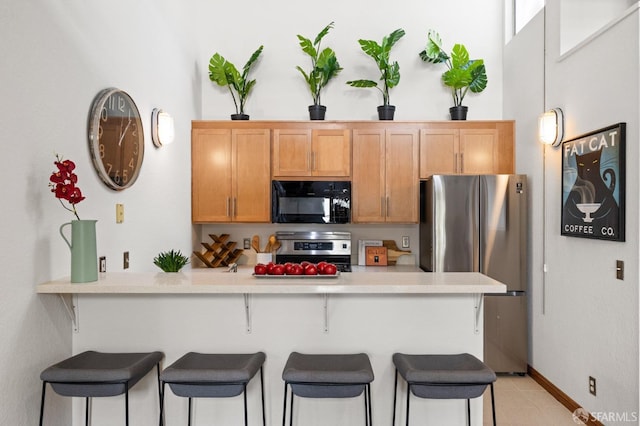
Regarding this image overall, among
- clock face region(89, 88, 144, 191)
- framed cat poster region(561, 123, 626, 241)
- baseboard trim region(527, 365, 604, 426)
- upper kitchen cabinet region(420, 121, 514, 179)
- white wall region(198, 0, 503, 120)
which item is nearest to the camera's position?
clock face region(89, 88, 144, 191)

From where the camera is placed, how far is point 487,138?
4074 mm

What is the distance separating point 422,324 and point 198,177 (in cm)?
Result: 264

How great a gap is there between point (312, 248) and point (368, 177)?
85 centimetres

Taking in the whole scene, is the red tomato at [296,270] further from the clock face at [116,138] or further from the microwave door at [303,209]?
the microwave door at [303,209]

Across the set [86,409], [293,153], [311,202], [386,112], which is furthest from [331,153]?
[86,409]

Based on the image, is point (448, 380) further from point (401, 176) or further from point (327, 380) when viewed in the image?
point (401, 176)

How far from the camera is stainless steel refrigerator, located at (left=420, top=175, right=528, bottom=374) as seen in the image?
3.68 m

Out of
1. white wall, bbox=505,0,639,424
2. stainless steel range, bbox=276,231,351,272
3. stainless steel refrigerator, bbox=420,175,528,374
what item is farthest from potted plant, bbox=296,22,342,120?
white wall, bbox=505,0,639,424

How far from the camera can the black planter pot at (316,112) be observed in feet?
13.7

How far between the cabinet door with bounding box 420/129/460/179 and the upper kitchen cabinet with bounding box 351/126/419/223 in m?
0.07

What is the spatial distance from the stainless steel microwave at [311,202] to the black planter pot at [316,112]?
63cm

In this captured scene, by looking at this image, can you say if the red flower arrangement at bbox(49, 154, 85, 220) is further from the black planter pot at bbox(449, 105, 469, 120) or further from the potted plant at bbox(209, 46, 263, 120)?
the black planter pot at bbox(449, 105, 469, 120)

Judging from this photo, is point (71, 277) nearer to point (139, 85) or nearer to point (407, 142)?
point (139, 85)

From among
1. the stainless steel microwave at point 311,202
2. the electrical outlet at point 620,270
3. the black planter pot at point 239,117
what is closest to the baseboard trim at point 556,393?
the electrical outlet at point 620,270
